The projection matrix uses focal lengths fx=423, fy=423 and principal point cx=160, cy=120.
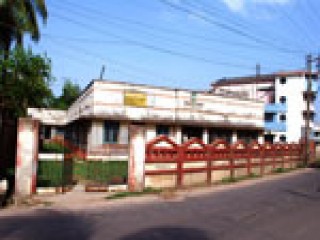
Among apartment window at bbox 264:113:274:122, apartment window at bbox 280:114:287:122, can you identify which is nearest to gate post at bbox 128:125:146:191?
apartment window at bbox 280:114:287:122

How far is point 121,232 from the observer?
819cm

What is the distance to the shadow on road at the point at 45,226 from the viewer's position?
310 inches

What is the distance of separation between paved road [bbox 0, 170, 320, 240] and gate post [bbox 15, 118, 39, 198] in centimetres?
183

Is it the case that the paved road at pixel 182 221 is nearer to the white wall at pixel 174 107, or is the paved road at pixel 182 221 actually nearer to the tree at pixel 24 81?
the tree at pixel 24 81

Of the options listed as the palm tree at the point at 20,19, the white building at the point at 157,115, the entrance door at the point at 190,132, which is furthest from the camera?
the entrance door at the point at 190,132

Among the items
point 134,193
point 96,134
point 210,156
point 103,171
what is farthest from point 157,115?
point 134,193

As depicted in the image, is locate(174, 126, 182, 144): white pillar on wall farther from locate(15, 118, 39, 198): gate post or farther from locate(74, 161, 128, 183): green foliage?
locate(15, 118, 39, 198): gate post

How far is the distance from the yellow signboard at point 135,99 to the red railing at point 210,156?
10.9m

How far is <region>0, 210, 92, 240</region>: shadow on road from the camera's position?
788 centimetres

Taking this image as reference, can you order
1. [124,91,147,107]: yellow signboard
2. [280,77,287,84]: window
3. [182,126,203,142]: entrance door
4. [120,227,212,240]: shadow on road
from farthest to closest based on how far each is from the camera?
1. [280,77,287,84]: window
2. [182,126,203,142]: entrance door
3. [124,91,147,107]: yellow signboard
4. [120,227,212,240]: shadow on road

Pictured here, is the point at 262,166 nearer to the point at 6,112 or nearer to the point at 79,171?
the point at 79,171

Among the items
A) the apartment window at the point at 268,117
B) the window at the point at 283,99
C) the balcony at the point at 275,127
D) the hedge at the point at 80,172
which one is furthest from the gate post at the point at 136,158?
the window at the point at 283,99

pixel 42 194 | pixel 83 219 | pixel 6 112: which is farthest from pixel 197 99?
pixel 83 219

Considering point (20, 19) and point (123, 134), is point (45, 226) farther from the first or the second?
point (123, 134)
